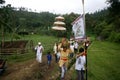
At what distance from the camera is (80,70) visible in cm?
1109

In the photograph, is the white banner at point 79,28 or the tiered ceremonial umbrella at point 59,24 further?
the tiered ceremonial umbrella at point 59,24

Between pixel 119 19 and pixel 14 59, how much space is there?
27532 mm

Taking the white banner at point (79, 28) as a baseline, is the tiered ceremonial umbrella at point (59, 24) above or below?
above

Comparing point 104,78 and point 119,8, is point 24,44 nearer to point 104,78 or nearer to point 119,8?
point 119,8

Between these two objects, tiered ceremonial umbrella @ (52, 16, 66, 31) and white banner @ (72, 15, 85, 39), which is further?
tiered ceremonial umbrella @ (52, 16, 66, 31)

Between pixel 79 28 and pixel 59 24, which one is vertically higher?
pixel 59 24

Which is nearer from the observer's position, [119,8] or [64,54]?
[64,54]

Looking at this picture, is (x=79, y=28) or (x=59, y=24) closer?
(x=79, y=28)

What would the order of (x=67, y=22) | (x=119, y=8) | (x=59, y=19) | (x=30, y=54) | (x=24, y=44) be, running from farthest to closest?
(x=67, y=22)
(x=119, y=8)
(x=24, y=44)
(x=30, y=54)
(x=59, y=19)

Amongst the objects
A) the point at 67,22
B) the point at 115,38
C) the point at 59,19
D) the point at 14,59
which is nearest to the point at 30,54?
the point at 14,59

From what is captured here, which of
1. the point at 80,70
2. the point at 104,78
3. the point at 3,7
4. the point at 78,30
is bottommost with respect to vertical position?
the point at 104,78

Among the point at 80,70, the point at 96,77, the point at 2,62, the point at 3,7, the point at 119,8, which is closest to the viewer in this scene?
the point at 80,70

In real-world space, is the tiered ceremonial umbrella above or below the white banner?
above

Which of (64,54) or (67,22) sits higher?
(67,22)
